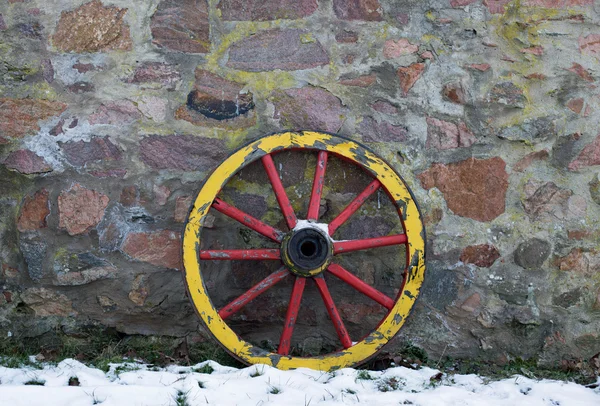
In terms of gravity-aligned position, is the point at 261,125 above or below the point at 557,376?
above

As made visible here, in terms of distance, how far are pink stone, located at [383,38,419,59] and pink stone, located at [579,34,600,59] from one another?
75 cm

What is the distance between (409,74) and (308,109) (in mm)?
464

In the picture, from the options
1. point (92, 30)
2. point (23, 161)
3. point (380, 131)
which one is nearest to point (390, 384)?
point (380, 131)

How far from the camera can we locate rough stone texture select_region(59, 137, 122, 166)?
280cm

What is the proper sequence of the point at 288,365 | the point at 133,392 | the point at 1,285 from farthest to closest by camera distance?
the point at 1,285 → the point at 288,365 → the point at 133,392

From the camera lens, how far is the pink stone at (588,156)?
2.92 m

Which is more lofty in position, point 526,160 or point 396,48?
point 396,48

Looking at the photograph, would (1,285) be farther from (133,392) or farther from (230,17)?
(230,17)

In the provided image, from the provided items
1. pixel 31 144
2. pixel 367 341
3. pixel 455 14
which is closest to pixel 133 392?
pixel 367 341

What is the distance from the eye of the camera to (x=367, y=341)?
2.74m

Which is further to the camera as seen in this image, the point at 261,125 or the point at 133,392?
the point at 261,125

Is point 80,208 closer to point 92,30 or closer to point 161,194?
point 161,194

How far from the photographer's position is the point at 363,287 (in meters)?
2.78

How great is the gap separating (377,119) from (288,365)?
1.11 meters
